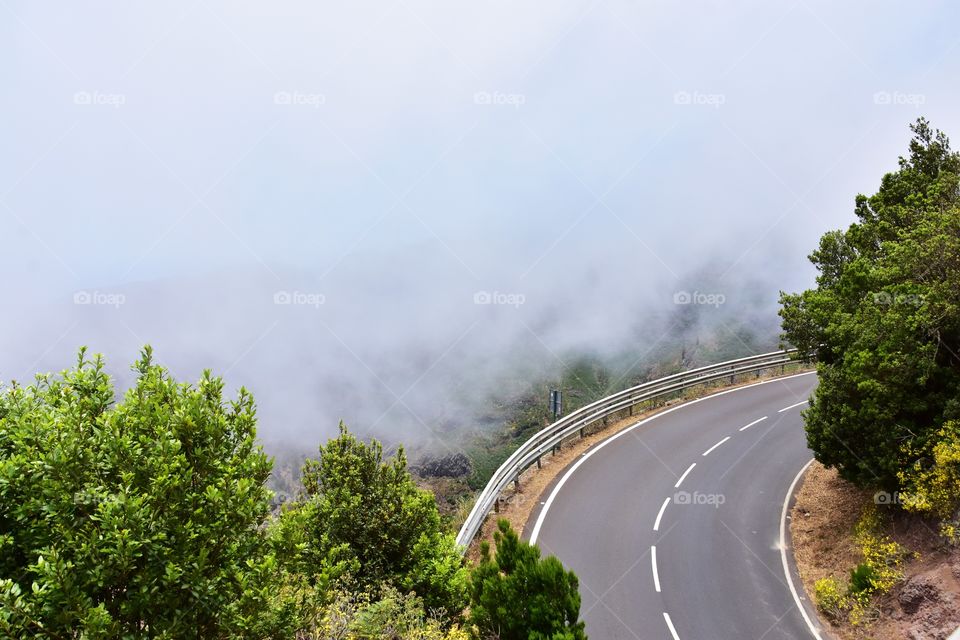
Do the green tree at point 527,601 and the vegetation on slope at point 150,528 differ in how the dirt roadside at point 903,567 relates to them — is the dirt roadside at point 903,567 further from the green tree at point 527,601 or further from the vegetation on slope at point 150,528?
the vegetation on slope at point 150,528

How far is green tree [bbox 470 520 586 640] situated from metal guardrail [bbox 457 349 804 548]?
485 centimetres

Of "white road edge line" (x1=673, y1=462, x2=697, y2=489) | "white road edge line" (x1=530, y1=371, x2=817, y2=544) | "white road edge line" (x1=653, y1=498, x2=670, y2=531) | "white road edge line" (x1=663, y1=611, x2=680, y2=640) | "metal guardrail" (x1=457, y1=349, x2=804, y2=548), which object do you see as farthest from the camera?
"white road edge line" (x1=673, y1=462, x2=697, y2=489)

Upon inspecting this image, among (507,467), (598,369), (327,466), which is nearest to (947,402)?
(507,467)

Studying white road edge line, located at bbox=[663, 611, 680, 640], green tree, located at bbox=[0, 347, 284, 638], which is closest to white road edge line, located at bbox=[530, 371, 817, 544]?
white road edge line, located at bbox=[663, 611, 680, 640]

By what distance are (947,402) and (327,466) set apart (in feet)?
48.8

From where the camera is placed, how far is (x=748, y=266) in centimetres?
5641

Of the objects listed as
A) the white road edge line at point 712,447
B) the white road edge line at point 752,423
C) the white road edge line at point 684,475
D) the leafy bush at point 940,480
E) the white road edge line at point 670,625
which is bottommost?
the white road edge line at point 670,625

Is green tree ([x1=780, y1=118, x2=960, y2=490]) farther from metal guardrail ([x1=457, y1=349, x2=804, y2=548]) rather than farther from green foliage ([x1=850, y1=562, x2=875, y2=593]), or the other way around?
metal guardrail ([x1=457, y1=349, x2=804, y2=548])

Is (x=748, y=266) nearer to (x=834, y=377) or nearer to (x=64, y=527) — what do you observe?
(x=834, y=377)

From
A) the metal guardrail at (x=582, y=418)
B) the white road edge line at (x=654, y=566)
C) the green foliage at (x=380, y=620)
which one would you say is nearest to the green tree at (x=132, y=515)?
the green foliage at (x=380, y=620)

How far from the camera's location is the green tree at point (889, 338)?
14.1m

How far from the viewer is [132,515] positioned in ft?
19.2

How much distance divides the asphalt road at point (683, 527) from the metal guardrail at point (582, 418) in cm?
118

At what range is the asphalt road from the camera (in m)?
13.9
